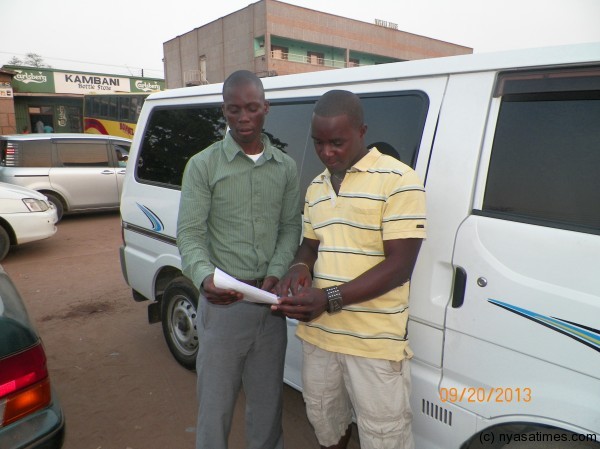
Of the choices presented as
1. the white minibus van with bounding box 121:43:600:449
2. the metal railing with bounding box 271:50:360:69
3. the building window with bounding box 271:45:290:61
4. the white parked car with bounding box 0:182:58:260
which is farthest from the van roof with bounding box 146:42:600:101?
the building window with bounding box 271:45:290:61

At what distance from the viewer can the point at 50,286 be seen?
17.7ft

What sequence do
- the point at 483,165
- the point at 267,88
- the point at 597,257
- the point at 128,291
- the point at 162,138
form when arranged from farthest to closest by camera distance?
1. the point at 128,291
2. the point at 162,138
3. the point at 267,88
4. the point at 483,165
5. the point at 597,257

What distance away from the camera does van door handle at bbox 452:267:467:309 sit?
5.54 ft

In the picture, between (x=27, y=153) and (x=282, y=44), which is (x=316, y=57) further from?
(x=27, y=153)

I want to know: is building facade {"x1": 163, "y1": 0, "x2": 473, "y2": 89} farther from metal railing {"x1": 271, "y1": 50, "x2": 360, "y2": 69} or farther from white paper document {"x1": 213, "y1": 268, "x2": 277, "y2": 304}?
white paper document {"x1": 213, "y1": 268, "x2": 277, "y2": 304}

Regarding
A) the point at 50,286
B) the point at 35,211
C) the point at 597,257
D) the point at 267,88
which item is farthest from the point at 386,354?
the point at 35,211

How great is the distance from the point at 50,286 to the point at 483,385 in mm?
5388

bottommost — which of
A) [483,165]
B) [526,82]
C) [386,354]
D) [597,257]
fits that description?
[386,354]

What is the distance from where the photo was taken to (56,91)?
25625mm

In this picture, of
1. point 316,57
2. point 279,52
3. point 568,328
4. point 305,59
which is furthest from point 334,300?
point 316,57

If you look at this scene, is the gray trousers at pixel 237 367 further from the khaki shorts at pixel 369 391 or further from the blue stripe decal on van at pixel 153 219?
the blue stripe decal on van at pixel 153 219

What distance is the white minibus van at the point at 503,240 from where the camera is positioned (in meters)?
1.46

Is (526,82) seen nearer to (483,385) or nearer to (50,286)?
(483,385)
